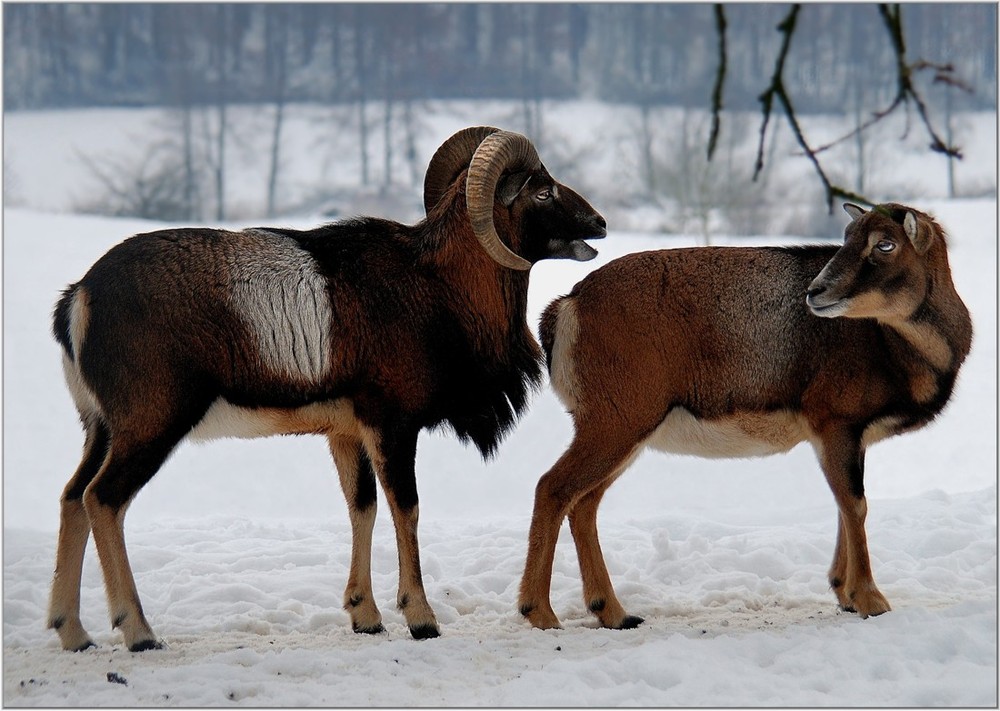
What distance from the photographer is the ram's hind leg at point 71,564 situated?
6.48 meters

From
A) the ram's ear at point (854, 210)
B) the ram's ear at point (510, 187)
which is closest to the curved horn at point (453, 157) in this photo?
the ram's ear at point (510, 187)

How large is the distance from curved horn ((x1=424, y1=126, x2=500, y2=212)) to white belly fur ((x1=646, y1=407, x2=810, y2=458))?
204 cm

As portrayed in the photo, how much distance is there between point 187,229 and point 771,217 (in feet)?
67.1

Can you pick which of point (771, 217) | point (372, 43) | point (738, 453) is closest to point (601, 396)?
point (738, 453)

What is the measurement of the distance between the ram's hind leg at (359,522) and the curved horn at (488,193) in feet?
4.59

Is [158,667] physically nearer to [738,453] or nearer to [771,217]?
[738,453]

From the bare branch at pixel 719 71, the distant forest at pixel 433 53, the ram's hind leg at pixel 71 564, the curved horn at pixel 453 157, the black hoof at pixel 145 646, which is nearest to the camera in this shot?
the bare branch at pixel 719 71

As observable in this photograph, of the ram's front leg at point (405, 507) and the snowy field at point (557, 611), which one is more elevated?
the ram's front leg at point (405, 507)

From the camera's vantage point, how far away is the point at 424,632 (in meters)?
6.60

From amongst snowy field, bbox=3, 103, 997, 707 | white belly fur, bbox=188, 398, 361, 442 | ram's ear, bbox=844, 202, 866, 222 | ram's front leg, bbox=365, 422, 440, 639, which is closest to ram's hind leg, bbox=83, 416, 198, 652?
white belly fur, bbox=188, 398, 361, 442

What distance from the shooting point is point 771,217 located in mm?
25578

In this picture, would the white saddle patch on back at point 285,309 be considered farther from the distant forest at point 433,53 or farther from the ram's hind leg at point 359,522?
the distant forest at point 433,53

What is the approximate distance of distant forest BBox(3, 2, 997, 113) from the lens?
1136 inches

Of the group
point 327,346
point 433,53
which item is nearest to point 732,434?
point 327,346
